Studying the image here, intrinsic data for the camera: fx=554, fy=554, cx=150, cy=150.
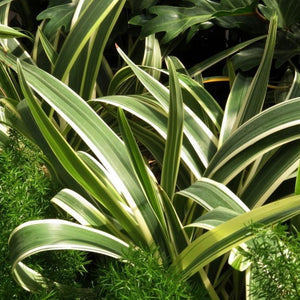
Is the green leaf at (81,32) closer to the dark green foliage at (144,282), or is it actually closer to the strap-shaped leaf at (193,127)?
the strap-shaped leaf at (193,127)

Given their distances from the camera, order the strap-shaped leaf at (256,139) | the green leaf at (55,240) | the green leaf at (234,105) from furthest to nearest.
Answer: the green leaf at (234,105) < the strap-shaped leaf at (256,139) < the green leaf at (55,240)

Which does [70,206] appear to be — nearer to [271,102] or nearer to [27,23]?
[271,102]

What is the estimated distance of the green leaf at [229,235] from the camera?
0.83 meters

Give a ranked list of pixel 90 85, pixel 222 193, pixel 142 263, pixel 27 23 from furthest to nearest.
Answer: pixel 27 23, pixel 90 85, pixel 222 193, pixel 142 263

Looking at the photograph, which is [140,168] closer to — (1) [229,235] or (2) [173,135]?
(2) [173,135]

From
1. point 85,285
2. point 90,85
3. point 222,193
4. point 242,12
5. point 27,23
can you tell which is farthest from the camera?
point 27,23

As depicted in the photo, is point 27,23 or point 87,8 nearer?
point 87,8

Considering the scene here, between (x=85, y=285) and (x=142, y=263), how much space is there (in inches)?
12.9

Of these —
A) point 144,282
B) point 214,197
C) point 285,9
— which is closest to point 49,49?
point 285,9

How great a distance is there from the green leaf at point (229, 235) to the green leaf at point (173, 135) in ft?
0.57

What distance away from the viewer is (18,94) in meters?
1.49

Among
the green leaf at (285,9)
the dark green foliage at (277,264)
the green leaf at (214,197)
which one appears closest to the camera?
the dark green foliage at (277,264)

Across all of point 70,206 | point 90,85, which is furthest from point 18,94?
point 70,206

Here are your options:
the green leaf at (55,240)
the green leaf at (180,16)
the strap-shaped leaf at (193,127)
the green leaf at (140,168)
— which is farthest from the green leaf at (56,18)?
the green leaf at (55,240)
